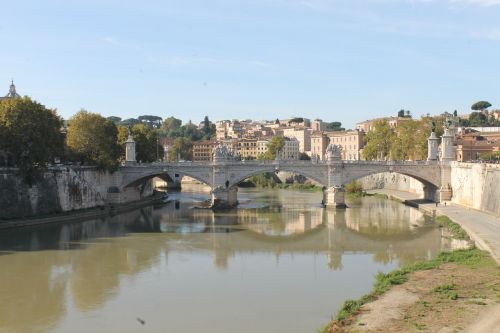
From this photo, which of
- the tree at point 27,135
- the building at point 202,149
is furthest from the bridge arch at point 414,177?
the building at point 202,149

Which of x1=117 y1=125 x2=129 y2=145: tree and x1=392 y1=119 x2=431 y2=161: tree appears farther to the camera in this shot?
x1=392 y1=119 x2=431 y2=161: tree

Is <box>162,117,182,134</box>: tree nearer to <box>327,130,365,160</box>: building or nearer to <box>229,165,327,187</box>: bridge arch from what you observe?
<box>327,130,365,160</box>: building

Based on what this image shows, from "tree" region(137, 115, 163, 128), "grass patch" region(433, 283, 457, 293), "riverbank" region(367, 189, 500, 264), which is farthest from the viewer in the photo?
"tree" region(137, 115, 163, 128)

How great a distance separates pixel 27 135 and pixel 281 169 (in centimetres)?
1639

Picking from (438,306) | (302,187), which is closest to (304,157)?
(302,187)

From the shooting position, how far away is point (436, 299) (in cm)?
1491

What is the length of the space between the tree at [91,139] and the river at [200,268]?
4406 mm

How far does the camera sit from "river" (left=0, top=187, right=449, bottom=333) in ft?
48.7

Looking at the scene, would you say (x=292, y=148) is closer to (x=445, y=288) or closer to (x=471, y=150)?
(x=471, y=150)

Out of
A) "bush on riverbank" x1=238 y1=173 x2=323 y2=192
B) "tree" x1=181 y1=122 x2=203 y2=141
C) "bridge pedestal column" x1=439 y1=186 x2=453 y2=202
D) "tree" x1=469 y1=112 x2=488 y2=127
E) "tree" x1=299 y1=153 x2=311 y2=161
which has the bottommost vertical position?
"bridge pedestal column" x1=439 y1=186 x2=453 y2=202

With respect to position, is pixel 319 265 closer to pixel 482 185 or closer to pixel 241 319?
pixel 241 319

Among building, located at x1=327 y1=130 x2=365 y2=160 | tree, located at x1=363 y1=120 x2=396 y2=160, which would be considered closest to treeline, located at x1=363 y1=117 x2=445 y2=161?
tree, located at x1=363 y1=120 x2=396 y2=160

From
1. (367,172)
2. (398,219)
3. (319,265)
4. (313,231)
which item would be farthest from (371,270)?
(367,172)

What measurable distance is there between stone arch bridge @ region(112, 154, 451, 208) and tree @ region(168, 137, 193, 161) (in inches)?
1533
